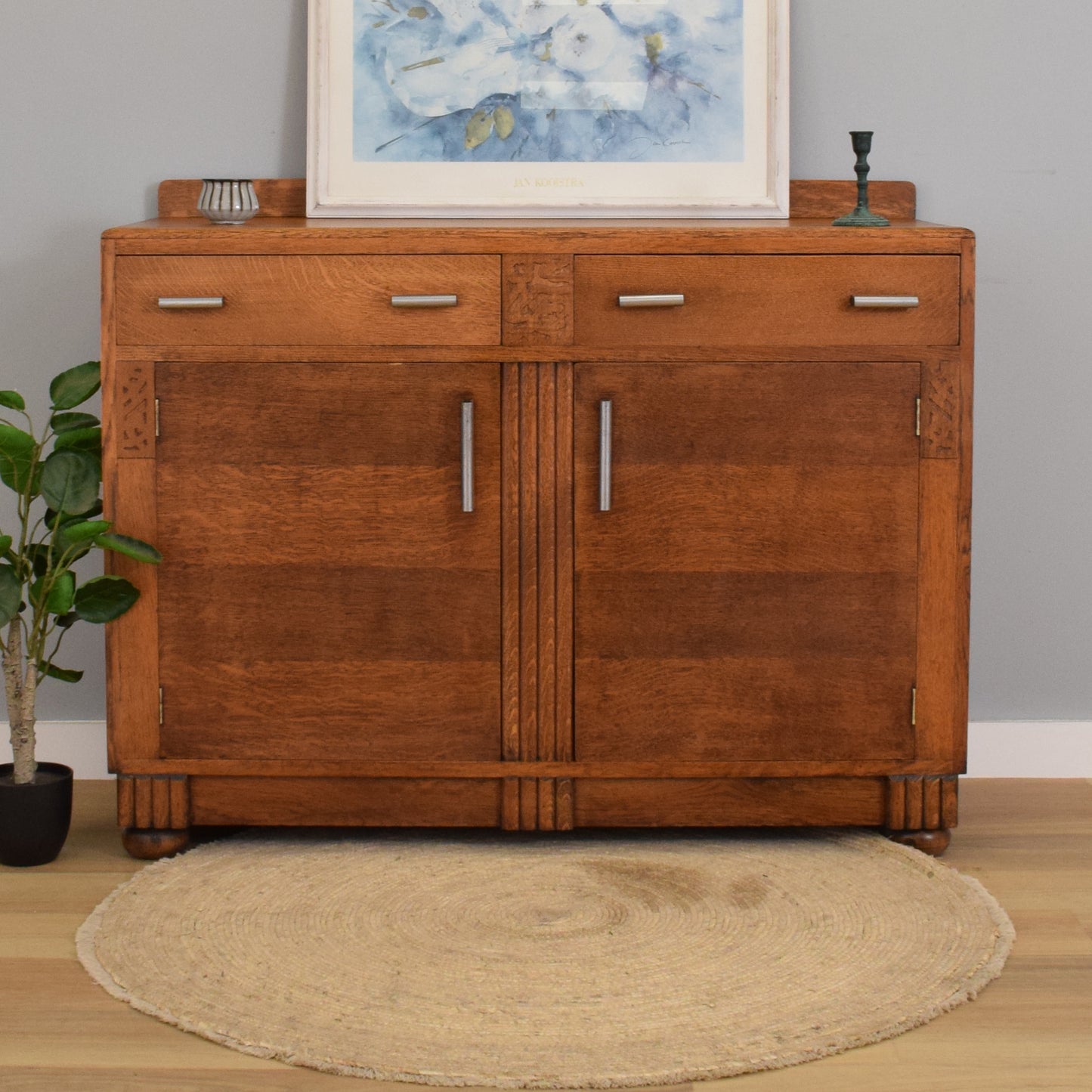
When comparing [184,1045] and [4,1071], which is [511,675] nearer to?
[184,1045]

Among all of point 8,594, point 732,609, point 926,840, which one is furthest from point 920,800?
point 8,594

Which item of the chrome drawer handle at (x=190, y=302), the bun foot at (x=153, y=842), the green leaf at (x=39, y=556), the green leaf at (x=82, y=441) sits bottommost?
the bun foot at (x=153, y=842)

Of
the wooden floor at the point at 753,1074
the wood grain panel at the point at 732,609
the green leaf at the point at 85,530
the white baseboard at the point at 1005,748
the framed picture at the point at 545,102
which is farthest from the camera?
the white baseboard at the point at 1005,748

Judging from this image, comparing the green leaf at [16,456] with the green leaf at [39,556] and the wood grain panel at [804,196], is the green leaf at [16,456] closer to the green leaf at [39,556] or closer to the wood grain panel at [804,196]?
the green leaf at [39,556]

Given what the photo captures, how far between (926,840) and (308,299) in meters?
1.29

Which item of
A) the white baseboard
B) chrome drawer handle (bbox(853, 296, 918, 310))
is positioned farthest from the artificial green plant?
chrome drawer handle (bbox(853, 296, 918, 310))

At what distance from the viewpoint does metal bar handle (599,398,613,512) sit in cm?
227

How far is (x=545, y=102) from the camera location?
261 centimetres

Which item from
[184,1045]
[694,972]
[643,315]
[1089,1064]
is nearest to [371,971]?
[184,1045]

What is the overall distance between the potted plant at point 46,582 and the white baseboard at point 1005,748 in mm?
392

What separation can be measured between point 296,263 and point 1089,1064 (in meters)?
1.54

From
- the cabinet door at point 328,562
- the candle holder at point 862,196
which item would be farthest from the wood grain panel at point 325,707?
the candle holder at point 862,196

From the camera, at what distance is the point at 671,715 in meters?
2.34

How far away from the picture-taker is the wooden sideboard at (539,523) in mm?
2262
